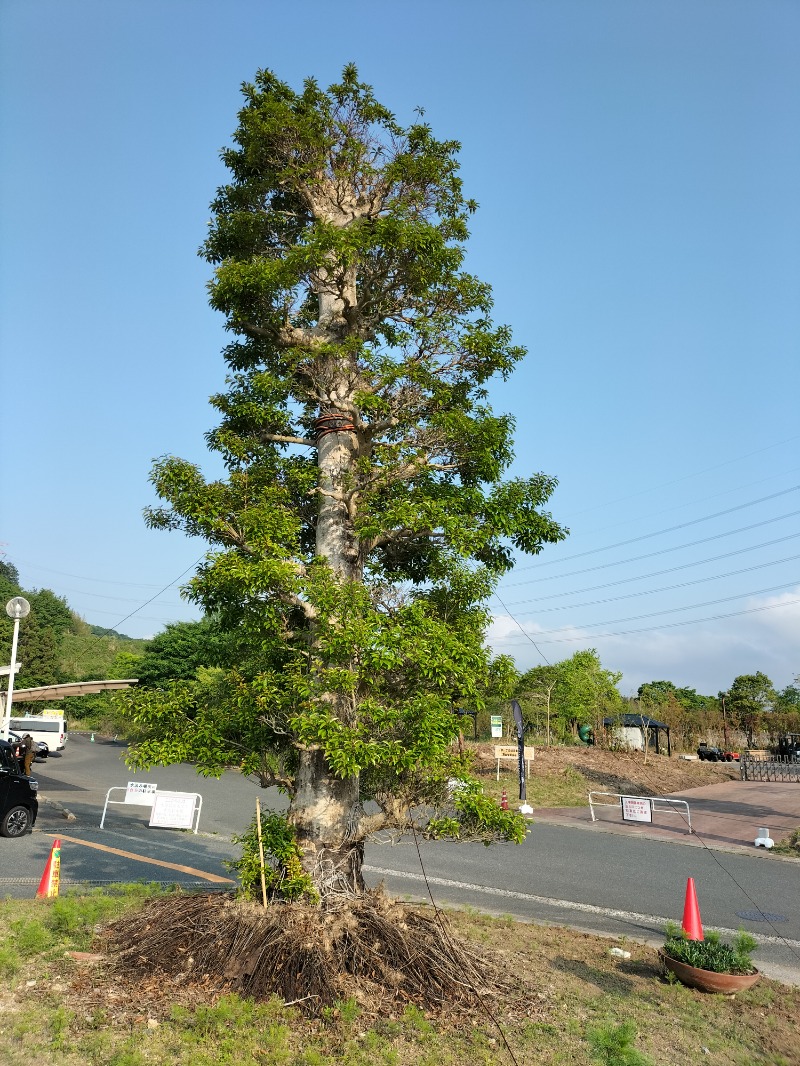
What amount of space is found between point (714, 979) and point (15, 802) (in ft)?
40.0

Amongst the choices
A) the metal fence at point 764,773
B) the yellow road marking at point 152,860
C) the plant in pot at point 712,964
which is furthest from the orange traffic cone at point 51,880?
the metal fence at point 764,773

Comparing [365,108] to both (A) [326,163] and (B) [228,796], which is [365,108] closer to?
(A) [326,163]

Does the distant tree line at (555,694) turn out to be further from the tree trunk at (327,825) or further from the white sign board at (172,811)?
the tree trunk at (327,825)

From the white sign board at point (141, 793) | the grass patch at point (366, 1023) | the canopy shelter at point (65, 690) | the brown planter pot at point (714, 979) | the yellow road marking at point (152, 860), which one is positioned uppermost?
the canopy shelter at point (65, 690)

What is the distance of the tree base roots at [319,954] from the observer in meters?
5.81

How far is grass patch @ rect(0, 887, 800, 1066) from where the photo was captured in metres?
4.94

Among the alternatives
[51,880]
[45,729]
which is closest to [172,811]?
[51,880]

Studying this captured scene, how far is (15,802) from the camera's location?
46.1 ft

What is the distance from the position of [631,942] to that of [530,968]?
201 cm

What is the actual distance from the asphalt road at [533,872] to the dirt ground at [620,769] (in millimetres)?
8132

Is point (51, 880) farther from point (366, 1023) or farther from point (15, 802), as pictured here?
point (15, 802)

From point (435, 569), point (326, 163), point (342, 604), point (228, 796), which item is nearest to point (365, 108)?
point (326, 163)

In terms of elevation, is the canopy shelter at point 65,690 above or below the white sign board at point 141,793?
above

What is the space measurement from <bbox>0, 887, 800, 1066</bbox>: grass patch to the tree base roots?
5.2 inches
